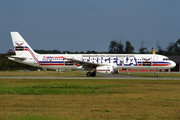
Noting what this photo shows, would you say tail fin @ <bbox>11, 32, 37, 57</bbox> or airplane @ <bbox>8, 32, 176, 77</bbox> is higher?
tail fin @ <bbox>11, 32, 37, 57</bbox>

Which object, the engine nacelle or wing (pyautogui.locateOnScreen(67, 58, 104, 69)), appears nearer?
the engine nacelle

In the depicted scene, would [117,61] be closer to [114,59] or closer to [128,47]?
[114,59]

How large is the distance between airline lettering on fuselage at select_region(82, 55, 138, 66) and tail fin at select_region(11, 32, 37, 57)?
8.96 metres

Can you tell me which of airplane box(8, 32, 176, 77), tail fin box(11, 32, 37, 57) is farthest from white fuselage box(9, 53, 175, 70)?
tail fin box(11, 32, 37, 57)

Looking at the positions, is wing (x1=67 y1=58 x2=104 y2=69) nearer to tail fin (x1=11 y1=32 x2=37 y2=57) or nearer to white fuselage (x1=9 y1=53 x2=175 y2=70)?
white fuselage (x1=9 y1=53 x2=175 y2=70)

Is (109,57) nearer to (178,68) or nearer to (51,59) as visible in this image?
(51,59)

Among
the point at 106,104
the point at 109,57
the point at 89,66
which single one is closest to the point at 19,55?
the point at 89,66

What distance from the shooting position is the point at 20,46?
43.1 meters

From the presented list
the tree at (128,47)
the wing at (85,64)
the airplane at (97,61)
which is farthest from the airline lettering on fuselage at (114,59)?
the tree at (128,47)

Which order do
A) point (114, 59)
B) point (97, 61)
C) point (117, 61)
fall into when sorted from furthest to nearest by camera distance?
point (97, 61) < point (114, 59) < point (117, 61)

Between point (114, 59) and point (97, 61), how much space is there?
Result: 8.67ft

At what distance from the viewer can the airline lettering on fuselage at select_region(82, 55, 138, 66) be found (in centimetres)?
4034

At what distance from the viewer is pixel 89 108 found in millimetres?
12641

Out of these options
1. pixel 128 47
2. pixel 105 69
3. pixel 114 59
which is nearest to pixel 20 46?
pixel 105 69
